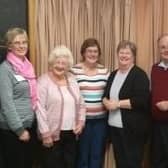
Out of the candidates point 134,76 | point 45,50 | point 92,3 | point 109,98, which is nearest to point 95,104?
point 109,98

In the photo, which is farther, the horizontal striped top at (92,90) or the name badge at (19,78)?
the horizontal striped top at (92,90)

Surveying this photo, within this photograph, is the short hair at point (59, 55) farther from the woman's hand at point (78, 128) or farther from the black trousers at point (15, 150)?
the black trousers at point (15, 150)

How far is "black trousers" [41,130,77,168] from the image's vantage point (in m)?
3.30

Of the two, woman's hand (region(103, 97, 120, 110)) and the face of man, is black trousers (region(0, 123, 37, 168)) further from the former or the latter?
the face of man

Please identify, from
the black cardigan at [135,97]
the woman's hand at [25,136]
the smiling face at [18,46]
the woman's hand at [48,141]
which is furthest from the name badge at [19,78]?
the black cardigan at [135,97]

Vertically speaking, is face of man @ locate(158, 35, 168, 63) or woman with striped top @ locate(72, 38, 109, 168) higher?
face of man @ locate(158, 35, 168, 63)

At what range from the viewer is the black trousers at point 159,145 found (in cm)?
337

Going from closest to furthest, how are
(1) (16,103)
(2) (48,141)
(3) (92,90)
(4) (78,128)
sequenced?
(1) (16,103)
(2) (48,141)
(4) (78,128)
(3) (92,90)

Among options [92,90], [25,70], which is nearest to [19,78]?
[25,70]

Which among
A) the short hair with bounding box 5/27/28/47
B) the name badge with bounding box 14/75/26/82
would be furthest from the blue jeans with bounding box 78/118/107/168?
the short hair with bounding box 5/27/28/47

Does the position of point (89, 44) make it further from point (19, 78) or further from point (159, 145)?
point (159, 145)

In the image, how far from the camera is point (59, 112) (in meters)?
3.24

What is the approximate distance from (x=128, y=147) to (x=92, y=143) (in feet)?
1.08

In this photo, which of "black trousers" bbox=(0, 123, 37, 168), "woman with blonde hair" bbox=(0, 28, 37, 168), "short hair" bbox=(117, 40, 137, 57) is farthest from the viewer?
"short hair" bbox=(117, 40, 137, 57)
